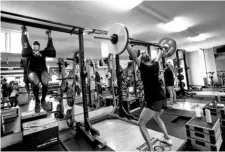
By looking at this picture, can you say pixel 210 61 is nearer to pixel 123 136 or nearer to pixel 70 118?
pixel 123 136

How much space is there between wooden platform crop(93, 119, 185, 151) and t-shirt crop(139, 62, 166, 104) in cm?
112

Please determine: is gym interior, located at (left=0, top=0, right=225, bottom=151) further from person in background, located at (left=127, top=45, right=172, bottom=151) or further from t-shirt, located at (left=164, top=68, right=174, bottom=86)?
t-shirt, located at (left=164, top=68, right=174, bottom=86)

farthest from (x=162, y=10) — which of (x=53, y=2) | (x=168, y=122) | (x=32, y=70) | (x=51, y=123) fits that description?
(x=51, y=123)

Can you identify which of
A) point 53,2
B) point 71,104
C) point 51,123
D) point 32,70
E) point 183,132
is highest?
point 53,2

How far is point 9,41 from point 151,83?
126 inches

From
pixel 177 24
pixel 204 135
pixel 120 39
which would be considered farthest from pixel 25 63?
pixel 177 24

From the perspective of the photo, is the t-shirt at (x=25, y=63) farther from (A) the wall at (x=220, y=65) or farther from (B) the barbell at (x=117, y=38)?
(A) the wall at (x=220, y=65)

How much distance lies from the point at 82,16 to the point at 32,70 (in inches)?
77.3

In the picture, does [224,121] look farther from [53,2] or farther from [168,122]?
[53,2]

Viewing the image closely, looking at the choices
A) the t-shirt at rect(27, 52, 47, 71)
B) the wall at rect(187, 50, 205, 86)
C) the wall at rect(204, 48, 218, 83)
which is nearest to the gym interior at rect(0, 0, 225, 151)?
the t-shirt at rect(27, 52, 47, 71)

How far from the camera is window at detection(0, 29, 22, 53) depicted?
2.43 metres

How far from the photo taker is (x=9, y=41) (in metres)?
2.51

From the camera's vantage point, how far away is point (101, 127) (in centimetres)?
330

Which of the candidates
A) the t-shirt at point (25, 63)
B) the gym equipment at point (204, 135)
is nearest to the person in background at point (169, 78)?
the gym equipment at point (204, 135)
